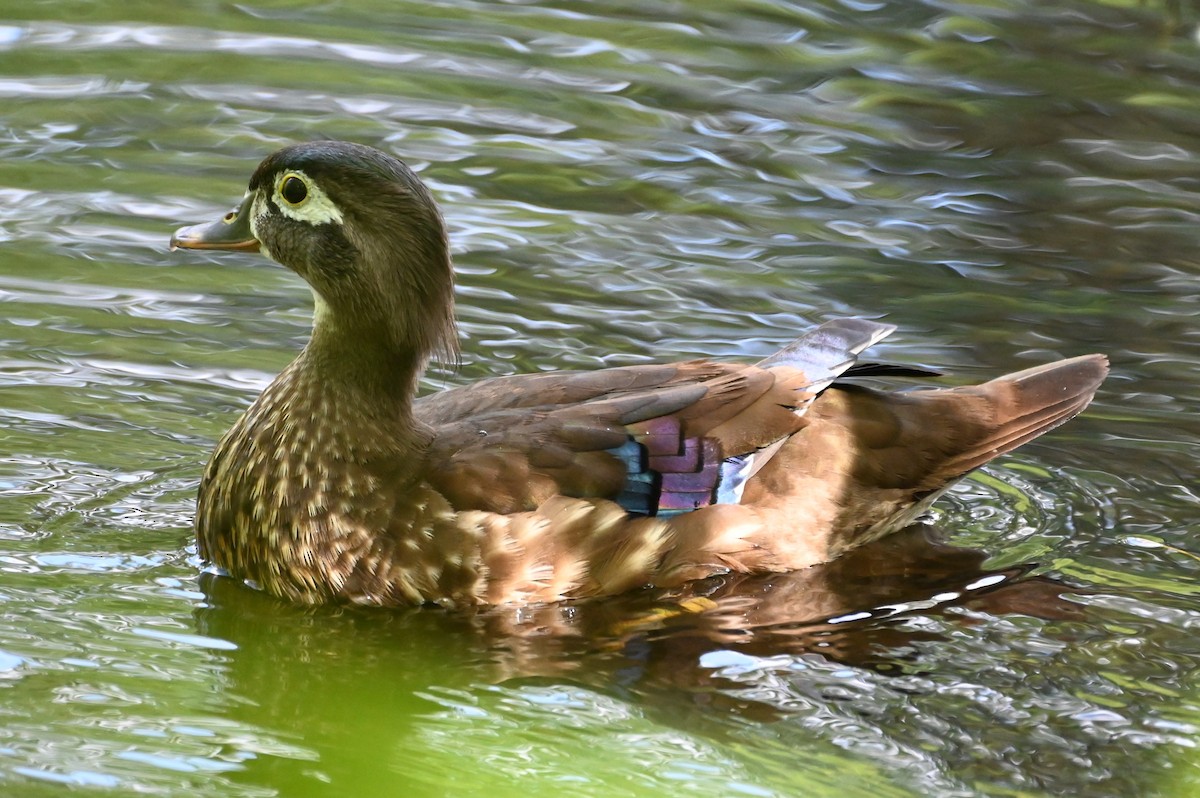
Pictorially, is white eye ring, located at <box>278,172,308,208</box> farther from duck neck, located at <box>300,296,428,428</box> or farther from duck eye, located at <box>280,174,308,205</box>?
duck neck, located at <box>300,296,428,428</box>

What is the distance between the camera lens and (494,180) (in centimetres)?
969

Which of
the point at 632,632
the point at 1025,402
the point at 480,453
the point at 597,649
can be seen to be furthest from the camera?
the point at 1025,402

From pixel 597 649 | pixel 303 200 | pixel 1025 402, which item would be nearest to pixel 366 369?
Answer: pixel 303 200

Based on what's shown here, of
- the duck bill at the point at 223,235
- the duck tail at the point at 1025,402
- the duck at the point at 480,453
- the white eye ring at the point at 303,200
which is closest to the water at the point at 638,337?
the duck at the point at 480,453

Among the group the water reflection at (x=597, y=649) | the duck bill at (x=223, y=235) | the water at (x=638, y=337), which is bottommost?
the water reflection at (x=597, y=649)

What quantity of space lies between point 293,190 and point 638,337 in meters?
2.26

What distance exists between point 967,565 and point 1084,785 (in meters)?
1.49

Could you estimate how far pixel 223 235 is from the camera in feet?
20.7

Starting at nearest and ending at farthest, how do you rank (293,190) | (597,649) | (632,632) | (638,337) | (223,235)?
(597,649) → (632,632) → (293,190) → (223,235) → (638,337)

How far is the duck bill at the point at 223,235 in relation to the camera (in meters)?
6.28

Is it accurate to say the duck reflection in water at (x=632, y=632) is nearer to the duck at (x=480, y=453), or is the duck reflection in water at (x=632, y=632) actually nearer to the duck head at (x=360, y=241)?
the duck at (x=480, y=453)

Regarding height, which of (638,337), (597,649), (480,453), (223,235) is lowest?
(597,649)

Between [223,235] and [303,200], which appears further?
[223,235]

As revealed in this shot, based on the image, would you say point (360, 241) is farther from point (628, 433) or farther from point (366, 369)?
point (628, 433)
